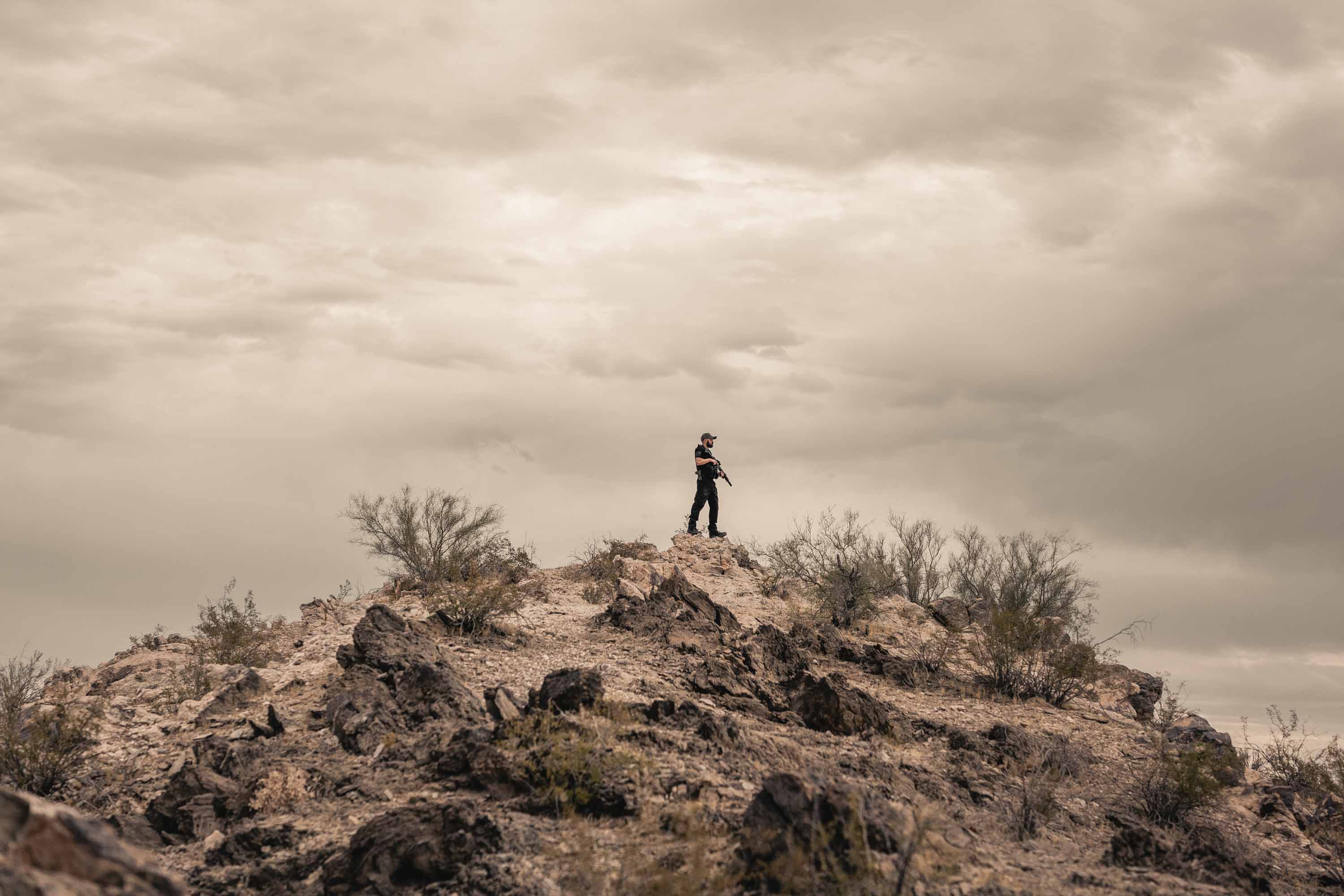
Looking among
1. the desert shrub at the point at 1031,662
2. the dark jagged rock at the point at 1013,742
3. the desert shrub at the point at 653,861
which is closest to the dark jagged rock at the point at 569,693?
the desert shrub at the point at 653,861

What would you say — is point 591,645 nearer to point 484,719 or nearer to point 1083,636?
point 484,719

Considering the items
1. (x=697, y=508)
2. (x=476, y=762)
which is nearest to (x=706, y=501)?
(x=697, y=508)

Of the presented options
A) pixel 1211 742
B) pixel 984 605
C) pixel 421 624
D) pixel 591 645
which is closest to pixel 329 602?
pixel 421 624

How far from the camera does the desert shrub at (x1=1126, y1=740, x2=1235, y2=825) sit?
39.8ft

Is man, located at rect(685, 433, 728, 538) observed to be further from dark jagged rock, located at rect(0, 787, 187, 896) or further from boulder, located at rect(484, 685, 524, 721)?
dark jagged rock, located at rect(0, 787, 187, 896)

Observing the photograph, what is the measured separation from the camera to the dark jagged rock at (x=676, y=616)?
51.7 feet

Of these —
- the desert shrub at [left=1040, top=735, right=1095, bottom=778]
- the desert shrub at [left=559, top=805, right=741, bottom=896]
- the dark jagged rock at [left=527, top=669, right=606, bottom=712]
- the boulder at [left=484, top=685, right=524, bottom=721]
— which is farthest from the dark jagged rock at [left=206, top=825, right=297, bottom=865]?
the desert shrub at [left=1040, top=735, right=1095, bottom=778]

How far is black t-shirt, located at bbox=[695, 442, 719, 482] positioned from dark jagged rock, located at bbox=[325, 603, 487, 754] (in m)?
11.3

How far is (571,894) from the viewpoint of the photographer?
25.9 feet

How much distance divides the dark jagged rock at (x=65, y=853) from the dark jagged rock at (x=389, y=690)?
243 inches

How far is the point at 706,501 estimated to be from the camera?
1011 inches

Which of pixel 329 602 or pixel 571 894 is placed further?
pixel 329 602

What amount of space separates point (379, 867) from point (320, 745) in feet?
11.6

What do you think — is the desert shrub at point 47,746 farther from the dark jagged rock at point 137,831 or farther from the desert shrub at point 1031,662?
the desert shrub at point 1031,662
